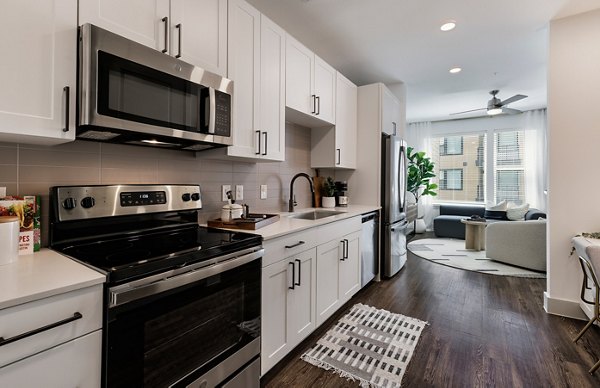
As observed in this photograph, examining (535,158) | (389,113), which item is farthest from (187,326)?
(535,158)

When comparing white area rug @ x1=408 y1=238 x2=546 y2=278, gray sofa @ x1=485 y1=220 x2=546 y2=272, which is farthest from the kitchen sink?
gray sofa @ x1=485 y1=220 x2=546 y2=272

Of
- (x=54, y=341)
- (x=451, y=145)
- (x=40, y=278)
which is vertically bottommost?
(x=54, y=341)

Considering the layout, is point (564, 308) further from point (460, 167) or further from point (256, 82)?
point (460, 167)

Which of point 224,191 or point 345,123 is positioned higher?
point 345,123

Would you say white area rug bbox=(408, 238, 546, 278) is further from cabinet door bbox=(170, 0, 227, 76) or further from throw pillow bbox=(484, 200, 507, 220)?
cabinet door bbox=(170, 0, 227, 76)

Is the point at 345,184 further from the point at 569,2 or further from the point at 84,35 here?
the point at 84,35

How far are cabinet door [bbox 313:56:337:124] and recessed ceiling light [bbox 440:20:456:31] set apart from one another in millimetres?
1085

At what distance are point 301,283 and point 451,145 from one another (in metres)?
6.73

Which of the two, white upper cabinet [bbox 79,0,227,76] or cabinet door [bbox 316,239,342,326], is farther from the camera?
cabinet door [bbox 316,239,342,326]

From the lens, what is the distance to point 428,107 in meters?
5.92

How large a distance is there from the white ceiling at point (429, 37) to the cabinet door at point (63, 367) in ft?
Answer: 8.18

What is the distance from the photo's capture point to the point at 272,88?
219cm

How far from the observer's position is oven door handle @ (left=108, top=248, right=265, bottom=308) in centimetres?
95

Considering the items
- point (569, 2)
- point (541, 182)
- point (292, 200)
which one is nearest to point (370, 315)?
point (292, 200)
